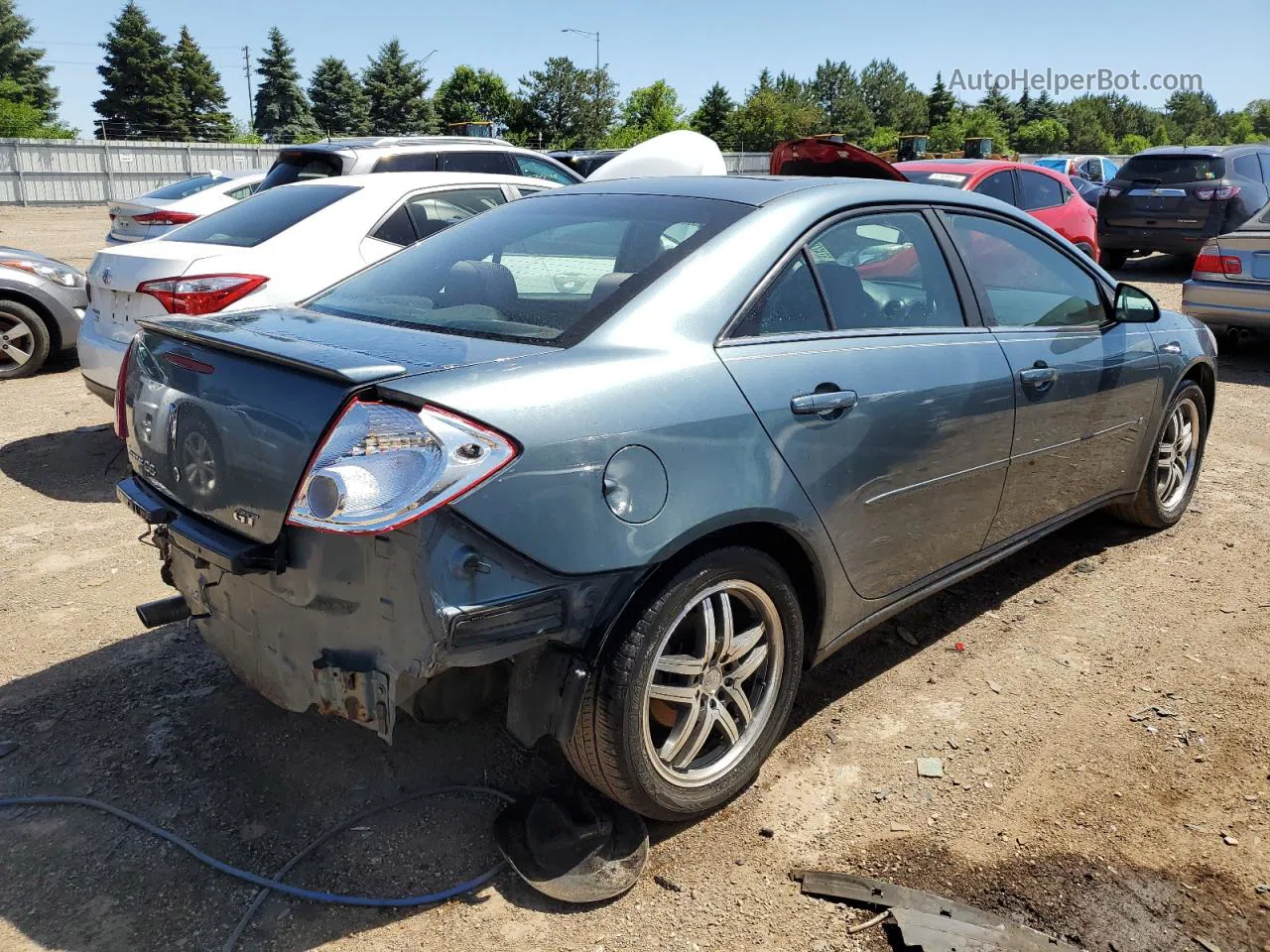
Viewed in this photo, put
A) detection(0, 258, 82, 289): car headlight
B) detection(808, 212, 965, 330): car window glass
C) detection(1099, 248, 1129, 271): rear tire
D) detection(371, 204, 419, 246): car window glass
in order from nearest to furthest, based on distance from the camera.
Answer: detection(808, 212, 965, 330): car window glass < detection(371, 204, 419, 246): car window glass < detection(0, 258, 82, 289): car headlight < detection(1099, 248, 1129, 271): rear tire

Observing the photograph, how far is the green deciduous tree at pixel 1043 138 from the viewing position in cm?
7500

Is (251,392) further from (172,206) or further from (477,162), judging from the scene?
(172,206)

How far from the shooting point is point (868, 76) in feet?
354

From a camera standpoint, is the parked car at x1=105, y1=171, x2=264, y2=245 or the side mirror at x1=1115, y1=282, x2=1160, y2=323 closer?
the side mirror at x1=1115, y1=282, x2=1160, y2=323

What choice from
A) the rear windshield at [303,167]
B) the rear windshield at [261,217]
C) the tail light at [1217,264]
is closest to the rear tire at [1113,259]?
the tail light at [1217,264]

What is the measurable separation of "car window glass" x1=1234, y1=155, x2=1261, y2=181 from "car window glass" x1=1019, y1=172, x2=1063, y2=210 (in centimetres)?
399

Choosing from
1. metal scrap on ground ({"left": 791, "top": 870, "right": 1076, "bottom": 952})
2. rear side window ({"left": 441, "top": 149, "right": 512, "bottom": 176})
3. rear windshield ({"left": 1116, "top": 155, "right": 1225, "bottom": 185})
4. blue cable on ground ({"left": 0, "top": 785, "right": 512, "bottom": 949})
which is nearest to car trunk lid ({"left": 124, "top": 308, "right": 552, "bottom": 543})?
blue cable on ground ({"left": 0, "top": 785, "right": 512, "bottom": 949})

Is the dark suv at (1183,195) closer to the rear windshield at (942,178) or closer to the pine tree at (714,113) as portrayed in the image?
the rear windshield at (942,178)

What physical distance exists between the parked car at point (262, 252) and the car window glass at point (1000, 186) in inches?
245

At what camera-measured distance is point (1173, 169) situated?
14148mm

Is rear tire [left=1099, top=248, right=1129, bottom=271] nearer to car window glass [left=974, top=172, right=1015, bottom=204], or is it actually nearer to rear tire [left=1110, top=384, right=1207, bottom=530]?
car window glass [left=974, top=172, right=1015, bottom=204]

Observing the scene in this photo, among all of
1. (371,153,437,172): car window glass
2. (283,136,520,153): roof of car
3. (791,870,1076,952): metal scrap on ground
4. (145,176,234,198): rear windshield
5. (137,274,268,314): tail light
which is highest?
(283,136,520,153): roof of car

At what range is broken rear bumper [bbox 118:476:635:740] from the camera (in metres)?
2.17

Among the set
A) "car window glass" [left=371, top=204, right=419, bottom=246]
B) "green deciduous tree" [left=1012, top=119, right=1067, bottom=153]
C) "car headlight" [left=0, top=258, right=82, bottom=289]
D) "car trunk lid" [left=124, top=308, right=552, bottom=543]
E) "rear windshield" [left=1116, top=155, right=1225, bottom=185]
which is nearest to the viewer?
"car trunk lid" [left=124, top=308, right=552, bottom=543]
